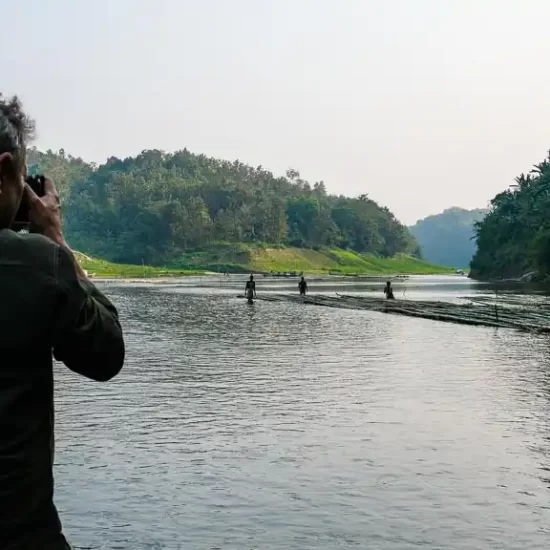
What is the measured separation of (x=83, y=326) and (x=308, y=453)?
33.3 ft

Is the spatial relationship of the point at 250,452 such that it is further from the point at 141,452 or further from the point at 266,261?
the point at 266,261

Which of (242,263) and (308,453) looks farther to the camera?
(242,263)

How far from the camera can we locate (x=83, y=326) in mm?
3035

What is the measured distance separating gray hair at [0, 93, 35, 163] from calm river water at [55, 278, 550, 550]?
6.67 metres

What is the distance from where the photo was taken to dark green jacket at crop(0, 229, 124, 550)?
298cm

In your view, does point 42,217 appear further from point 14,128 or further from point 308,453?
point 308,453

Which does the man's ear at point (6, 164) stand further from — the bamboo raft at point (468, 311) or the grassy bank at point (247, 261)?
the grassy bank at point (247, 261)

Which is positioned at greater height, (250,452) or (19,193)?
(19,193)

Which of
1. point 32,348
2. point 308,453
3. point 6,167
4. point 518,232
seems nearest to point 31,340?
point 32,348

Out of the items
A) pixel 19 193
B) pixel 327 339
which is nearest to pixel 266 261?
pixel 327 339

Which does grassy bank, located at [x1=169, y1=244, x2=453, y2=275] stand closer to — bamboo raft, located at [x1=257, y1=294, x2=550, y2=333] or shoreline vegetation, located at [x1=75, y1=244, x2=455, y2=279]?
shoreline vegetation, located at [x1=75, y1=244, x2=455, y2=279]

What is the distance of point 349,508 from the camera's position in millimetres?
10086

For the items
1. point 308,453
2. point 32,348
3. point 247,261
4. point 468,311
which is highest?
point 247,261

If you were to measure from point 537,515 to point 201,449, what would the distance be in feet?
17.5
